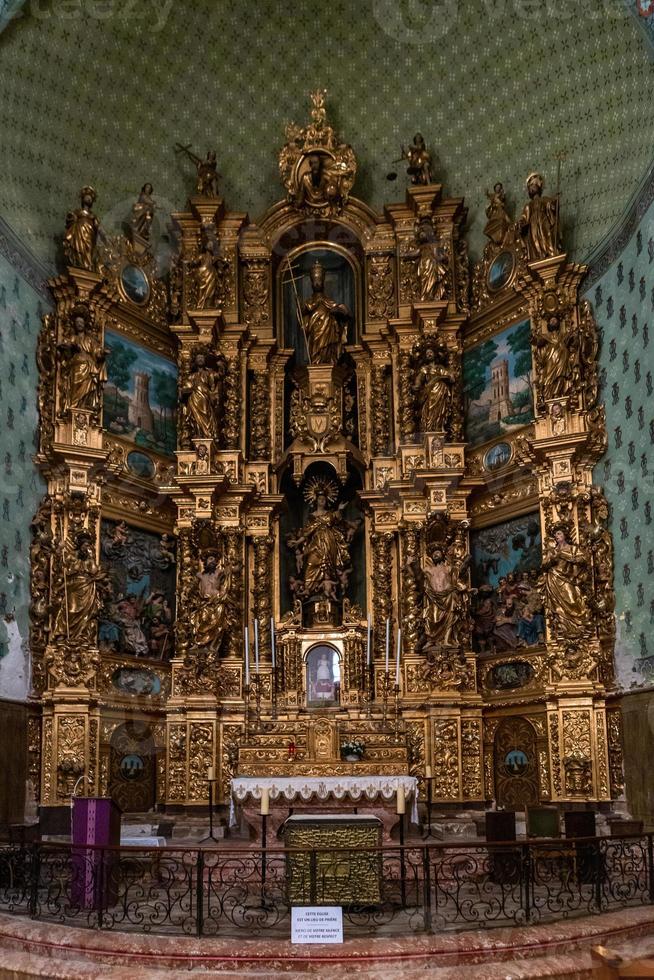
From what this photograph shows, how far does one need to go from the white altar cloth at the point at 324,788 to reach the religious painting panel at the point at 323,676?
12.7 feet

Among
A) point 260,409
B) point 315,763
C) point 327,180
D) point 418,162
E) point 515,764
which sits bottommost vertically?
point 515,764

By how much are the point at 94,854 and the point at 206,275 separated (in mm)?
13224

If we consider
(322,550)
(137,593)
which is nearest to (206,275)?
(322,550)

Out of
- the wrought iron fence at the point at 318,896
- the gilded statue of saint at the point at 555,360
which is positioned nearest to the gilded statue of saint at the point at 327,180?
the gilded statue of saint at the point at 555,360

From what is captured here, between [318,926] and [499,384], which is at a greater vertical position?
[499,384]

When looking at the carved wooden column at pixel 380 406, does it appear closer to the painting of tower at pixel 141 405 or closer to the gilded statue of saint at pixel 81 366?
the painting of tower at pixel 141 405

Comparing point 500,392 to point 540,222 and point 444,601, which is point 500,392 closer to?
point 540,222

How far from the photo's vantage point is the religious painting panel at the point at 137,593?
18312 millimetres

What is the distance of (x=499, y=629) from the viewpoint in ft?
60.7

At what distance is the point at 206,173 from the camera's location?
21.1m

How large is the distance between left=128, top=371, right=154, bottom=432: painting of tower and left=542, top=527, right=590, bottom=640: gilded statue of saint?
7.95m

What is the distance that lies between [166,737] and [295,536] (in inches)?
176

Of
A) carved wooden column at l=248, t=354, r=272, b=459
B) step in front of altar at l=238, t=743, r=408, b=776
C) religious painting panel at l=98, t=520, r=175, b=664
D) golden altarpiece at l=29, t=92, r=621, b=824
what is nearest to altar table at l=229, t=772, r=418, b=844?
step in front of altar at l=238, t=743, r=408, b=776

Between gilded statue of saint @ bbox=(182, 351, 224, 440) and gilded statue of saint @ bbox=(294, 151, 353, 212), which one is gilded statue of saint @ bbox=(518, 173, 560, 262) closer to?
gilded statue of saint @ bbox=(294, 151, 353, 212)
